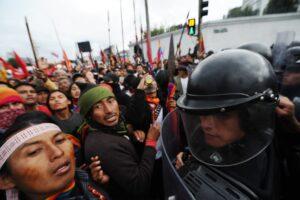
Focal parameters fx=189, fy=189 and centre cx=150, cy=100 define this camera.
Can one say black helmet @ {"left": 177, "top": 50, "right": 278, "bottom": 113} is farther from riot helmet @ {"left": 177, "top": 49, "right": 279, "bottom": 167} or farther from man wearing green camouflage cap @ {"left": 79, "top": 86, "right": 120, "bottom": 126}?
man wearing green camouflage cap @ {"left": 79, "top": 86, "right": 120, "bottom": 126}

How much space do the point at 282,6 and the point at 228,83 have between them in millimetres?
42250

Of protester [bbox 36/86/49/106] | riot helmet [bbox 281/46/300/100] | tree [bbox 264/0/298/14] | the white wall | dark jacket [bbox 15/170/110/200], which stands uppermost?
tree [bbox 264/0/298/14]

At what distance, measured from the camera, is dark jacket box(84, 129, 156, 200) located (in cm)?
162

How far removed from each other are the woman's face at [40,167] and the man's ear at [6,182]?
3cm

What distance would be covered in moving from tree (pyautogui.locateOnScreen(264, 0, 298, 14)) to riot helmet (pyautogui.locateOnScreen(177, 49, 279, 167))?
132 ft

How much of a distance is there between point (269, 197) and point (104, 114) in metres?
1.55

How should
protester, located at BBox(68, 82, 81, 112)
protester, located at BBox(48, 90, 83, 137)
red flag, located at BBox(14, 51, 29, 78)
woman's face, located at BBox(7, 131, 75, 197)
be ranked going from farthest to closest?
red flag, located at BBox(14, 51, 29, 78) < protester, located at BBox(68, 82, 81, 112) < protester, located at BBox(48, 90, 83, 137) < woman's face, located at BBox(7, 131, 75, 197)

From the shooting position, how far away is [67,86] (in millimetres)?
4742

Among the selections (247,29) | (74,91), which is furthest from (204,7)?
(247,29)

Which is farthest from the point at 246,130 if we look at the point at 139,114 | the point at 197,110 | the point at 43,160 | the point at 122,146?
the point at 139,114

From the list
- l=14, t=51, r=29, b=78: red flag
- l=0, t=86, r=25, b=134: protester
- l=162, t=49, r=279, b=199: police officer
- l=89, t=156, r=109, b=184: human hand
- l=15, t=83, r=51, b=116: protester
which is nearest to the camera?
l=162, t=49, r=279, b=199: police officer

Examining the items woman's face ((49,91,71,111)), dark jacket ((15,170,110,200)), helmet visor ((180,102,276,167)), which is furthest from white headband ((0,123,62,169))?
woman's face ((49,91,71,111))

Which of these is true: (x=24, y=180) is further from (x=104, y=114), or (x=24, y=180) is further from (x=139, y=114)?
(x=139, y=114)

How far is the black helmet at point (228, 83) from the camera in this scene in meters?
1.03
